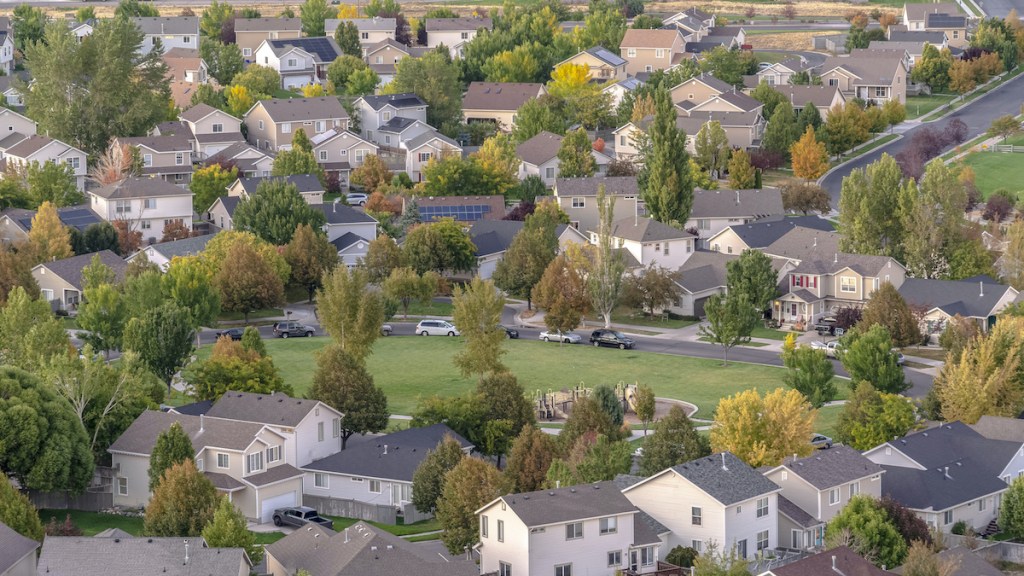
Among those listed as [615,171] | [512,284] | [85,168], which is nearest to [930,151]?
[615,171]

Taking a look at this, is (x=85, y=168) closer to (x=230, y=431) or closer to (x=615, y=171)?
(x=615, y=171)

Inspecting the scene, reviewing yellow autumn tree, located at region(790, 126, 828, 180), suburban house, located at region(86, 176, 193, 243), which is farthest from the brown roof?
suburban house, located at region(86, 176, 193, 243)

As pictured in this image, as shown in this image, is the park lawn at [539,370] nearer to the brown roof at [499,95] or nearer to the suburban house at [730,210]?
the suburban house at [730,210]

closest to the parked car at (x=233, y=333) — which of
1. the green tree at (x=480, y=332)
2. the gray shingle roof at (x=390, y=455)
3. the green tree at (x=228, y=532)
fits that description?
the green tree at (x=480, y=332)

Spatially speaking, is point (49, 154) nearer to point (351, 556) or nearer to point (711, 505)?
point (711, 505)

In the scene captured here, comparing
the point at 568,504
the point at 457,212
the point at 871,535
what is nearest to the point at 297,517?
the point at 568,504

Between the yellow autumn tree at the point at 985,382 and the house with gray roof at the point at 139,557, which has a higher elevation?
the house with gray roof at the point at 139,557
